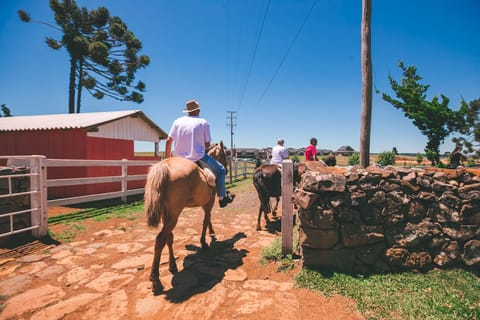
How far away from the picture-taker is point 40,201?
4.91m

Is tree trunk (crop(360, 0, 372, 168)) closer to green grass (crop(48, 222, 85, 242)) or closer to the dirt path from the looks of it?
the dirt path

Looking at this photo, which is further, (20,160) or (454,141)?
(454,141)

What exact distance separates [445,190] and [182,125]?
167 inches

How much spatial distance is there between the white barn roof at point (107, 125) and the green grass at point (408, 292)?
10.2m

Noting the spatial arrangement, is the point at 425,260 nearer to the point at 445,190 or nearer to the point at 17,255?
the point at 445,190

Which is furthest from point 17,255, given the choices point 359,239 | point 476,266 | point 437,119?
point 437,119

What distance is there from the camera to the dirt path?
2639 mm

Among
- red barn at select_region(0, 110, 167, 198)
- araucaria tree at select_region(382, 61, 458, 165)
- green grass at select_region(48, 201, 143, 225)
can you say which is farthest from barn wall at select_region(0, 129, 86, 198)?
araucaria tree at select_region(382, 61, 458, 165)

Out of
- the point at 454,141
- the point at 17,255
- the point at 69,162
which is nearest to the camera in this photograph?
the point at 17,255

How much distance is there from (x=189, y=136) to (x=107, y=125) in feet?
27.5

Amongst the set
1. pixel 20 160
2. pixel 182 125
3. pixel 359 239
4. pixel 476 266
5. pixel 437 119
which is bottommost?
pixel 476 266

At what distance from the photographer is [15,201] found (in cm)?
463

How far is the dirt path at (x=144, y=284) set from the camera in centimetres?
264

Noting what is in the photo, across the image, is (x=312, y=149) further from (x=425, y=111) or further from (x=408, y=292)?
(x=425, y=111)
